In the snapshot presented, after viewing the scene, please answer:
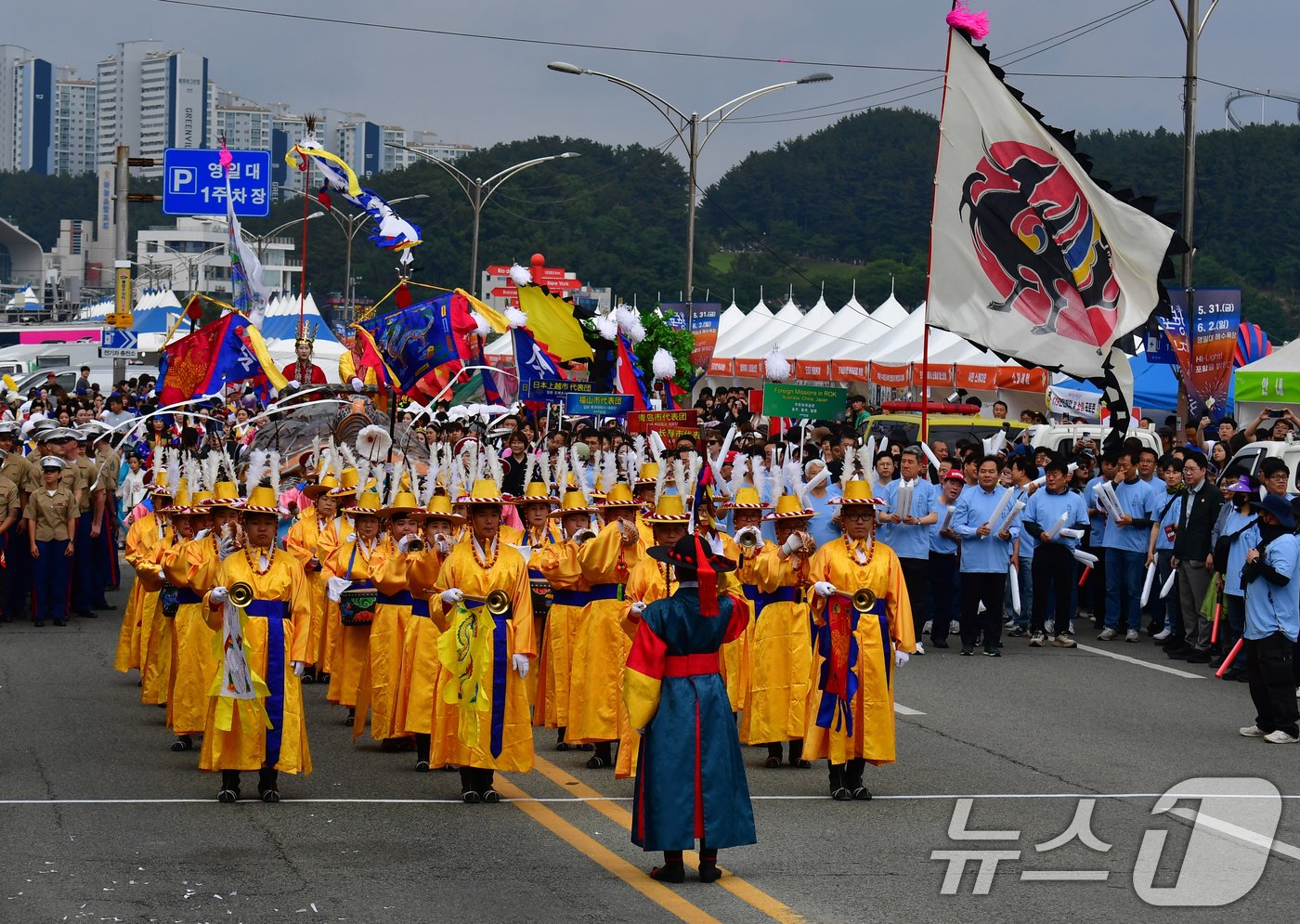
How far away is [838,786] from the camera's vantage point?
380 inches

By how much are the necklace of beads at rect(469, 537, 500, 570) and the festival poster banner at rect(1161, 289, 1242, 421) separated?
12.9 m

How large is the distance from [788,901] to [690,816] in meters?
0.57

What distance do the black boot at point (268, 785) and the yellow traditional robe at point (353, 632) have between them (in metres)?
2.06

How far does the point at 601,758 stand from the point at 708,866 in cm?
300

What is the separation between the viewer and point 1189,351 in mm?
20891

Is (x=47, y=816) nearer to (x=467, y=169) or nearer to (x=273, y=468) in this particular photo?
(x=273, y=468)

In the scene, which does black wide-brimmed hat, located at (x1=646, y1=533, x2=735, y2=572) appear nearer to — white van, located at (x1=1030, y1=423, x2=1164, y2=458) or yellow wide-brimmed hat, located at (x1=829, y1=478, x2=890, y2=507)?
yellow wide-brimmed hat, located at (x1=829, y1=478, x2=890, y2=507)

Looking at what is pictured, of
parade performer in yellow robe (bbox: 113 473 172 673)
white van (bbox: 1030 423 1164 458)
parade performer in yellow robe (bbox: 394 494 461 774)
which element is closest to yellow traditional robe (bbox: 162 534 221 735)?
parade performer in yellow robe (bbox: 394 494 461 774)

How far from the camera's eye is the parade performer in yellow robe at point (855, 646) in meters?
9.51

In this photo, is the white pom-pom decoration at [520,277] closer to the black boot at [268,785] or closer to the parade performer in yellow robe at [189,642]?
the parade performer in yellow robe at [189,642]

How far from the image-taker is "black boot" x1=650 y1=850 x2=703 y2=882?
7.73 metres

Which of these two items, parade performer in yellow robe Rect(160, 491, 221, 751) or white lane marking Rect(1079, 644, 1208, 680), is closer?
parade performer in yellow robe Rect(160, 491, 221, 751)

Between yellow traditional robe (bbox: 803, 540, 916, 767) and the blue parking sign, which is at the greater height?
the blue parking sign

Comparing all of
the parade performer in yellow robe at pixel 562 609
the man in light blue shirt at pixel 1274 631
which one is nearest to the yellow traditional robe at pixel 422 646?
the parade performer in yellow robe at pixel 562 609
